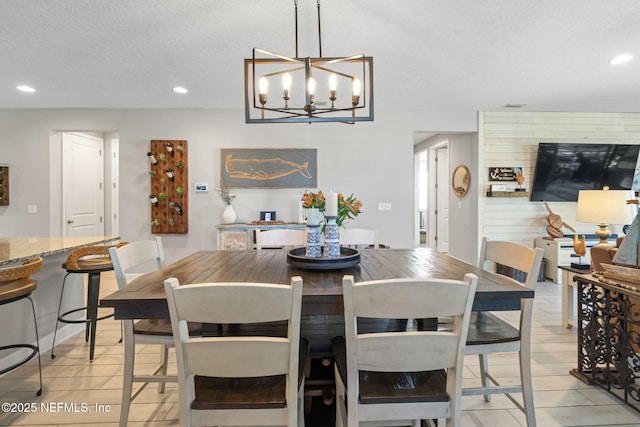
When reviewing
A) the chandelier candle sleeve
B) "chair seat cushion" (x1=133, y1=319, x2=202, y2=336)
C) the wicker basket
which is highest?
the chandelier candle sleeve

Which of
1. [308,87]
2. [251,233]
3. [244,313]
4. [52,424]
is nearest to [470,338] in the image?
[244,313]

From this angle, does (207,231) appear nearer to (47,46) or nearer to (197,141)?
(197,141)

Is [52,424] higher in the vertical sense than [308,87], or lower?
lower

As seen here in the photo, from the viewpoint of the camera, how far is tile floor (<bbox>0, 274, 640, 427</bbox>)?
185 centimetres

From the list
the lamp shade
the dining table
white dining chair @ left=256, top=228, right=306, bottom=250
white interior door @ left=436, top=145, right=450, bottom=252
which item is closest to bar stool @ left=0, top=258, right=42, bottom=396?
the dining table

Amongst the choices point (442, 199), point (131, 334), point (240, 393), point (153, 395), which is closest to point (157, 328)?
point (131, 334)

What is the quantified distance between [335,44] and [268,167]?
2.37 m

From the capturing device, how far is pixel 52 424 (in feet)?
5.98

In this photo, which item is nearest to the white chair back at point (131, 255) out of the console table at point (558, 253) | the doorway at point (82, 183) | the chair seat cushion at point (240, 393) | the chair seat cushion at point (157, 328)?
the chair seat cushion at point (157, 328)

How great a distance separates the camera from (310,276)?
1.65 m

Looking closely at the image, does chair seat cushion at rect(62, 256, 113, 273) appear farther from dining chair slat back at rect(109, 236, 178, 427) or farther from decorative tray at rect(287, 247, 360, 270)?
decorative tray at rect(287, 247, 360, 270)

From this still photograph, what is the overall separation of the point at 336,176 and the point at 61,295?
3478 millimetres

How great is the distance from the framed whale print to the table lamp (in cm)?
317

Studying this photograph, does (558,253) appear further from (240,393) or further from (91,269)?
(91,269)
